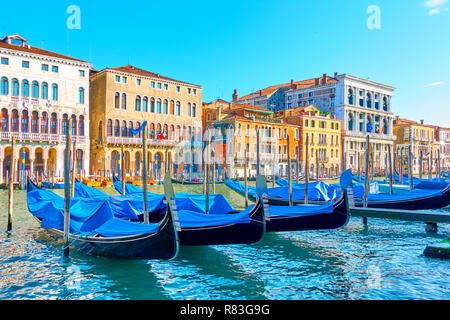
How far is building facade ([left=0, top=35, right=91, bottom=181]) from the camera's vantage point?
19.9 metres

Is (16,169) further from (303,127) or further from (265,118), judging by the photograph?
(303,127)

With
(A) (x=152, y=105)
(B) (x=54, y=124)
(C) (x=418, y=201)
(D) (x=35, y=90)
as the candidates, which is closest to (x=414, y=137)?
(A) (x=152, y=105)

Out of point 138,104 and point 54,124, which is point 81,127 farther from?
point 138,104

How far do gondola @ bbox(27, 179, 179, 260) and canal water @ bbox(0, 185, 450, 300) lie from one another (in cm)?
23

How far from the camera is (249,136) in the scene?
87.4ft

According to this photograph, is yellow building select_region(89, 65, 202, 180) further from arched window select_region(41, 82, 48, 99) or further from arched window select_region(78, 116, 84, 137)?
arched window select_region(41, 82, 48, 99)

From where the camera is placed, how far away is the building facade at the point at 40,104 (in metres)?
19.9

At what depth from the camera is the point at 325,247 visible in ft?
22.4

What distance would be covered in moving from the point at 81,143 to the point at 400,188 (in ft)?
55.8

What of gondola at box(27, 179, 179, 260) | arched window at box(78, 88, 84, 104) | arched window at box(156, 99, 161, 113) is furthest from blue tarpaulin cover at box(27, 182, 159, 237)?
arched window at box(156, 99, 161, 113)

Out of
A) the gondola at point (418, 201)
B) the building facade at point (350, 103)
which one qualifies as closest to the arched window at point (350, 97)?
the building facade at point (350, 103)

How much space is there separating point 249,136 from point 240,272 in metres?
21.6

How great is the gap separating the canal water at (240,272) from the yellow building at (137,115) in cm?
1644
